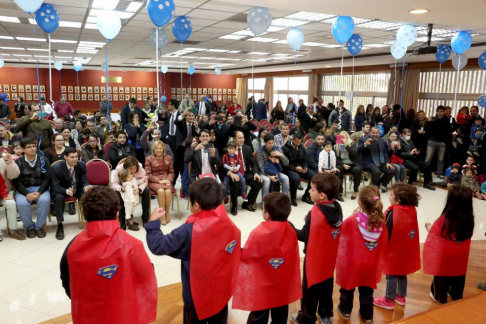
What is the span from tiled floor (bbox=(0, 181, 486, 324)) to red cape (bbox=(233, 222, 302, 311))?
140 centimetres

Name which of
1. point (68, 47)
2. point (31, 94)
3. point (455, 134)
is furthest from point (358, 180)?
point (31, 94)

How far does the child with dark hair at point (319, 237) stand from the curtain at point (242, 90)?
63.2 feet

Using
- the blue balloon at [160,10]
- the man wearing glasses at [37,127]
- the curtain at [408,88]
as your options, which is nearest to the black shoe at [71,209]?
the man wearing glasses at [37,127]

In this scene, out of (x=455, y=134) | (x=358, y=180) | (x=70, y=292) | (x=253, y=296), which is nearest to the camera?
(x=70, y=292)

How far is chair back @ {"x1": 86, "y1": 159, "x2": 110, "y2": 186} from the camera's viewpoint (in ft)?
15.9

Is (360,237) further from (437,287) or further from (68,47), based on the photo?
(68,47)

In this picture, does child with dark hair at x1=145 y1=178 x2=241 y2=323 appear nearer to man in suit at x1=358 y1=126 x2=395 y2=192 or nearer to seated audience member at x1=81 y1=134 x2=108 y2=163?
seated audience member at x1=81 y1=134 x2=108 y2=163

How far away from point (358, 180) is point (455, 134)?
3.29 meters

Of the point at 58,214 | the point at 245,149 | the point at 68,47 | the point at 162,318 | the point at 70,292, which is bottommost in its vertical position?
the point at 162,318

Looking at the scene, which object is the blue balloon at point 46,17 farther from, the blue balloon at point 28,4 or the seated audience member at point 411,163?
the seated audience member at point 411,163

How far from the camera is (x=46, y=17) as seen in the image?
5.22 meters

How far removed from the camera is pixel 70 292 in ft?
6.30

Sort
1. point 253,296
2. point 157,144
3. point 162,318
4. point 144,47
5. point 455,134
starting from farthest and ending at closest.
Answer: point 144,47 < point 455,134 < point 157,144 < point 162,318 < point 253,296

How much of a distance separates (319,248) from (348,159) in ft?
14.2
